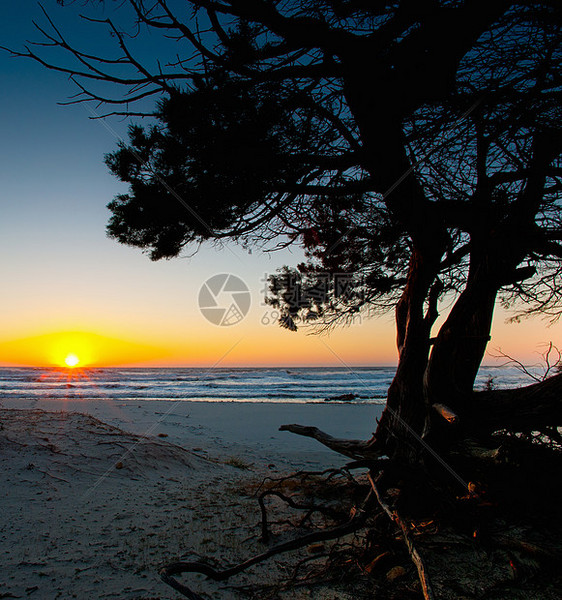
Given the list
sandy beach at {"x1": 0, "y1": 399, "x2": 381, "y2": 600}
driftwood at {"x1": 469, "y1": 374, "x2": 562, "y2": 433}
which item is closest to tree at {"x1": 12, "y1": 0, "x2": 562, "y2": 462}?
driftwood at {"x1": 469, "y1": 374, "x2": 562, "y2": 433}

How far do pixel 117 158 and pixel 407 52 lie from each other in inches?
93.1

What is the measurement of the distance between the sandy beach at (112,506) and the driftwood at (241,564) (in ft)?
1.20

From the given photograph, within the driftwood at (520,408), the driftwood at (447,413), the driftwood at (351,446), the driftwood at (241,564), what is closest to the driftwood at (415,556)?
the driftwood at (241,564)

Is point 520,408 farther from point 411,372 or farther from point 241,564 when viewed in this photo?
point 241,564

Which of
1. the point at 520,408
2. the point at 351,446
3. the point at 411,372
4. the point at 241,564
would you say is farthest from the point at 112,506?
the point at 520,408

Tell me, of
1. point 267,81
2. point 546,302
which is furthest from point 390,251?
point 267,81

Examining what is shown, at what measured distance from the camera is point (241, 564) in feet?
6.28

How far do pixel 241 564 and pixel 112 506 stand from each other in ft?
5.98

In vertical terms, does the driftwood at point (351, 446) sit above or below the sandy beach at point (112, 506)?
above

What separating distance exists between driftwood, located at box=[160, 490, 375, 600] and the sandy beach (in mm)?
366

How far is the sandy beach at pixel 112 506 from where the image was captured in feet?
7.06

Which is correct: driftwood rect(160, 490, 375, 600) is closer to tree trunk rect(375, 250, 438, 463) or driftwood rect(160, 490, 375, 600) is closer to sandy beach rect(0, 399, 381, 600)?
sandy beach rect(0, 399, 381, 600)

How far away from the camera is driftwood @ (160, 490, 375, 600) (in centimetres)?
164

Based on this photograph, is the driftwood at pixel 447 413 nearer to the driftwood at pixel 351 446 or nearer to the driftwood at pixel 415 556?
the driftwood at pixel 415 556
